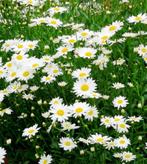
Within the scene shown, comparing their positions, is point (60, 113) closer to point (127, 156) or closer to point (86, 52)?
point (127, 156)

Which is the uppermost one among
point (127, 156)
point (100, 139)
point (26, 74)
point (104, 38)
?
point (104, 38)

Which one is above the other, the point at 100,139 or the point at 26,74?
the point at 26,74

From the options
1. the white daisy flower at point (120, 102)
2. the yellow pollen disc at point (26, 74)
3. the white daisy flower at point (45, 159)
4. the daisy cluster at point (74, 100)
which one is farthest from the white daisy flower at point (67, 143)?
the yellow pollen disc at point (26, 74)

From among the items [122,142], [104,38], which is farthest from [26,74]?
[122,142]

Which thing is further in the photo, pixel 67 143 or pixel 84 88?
pixel 84 88

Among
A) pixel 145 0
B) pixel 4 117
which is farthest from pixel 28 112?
pixel 145 0

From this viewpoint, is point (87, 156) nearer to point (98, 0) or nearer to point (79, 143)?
point (79, 143)

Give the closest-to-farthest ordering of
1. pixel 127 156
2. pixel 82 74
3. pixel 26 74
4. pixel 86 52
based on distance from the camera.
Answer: pixel 127 156
pixel 82 74
pixel 26 74
pixel 86 52

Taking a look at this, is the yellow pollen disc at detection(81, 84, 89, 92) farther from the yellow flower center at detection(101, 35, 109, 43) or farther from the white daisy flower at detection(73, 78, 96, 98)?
the yellow flower center at detection(101, 35, 109, 43)
